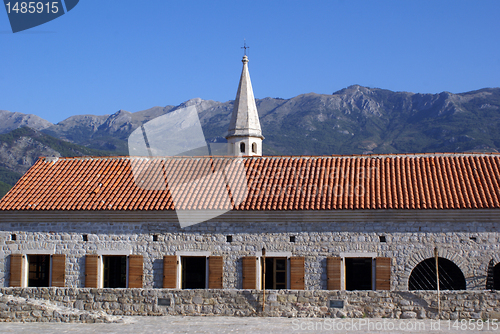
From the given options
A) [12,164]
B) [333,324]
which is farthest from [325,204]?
[12,164]

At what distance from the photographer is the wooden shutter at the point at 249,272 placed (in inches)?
710

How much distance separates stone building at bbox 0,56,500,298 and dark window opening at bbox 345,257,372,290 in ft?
0.12

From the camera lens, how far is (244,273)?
18047 mm

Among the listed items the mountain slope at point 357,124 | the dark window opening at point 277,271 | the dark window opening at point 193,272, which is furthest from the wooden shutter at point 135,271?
the mountain slope at point 357,124

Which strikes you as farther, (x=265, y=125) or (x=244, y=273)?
(x=265, y=125)

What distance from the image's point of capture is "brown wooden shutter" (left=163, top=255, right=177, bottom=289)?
1819cm

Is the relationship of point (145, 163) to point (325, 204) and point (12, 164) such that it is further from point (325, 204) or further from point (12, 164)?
point (12, 164)

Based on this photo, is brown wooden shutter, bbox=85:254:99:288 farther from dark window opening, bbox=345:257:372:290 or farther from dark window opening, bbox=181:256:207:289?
dark window opening, bbox=345:257:372:290

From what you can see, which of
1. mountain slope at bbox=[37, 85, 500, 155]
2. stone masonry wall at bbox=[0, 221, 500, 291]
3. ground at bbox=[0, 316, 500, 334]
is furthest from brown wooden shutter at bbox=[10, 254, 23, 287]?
mountain slope at bbox=[37, 85, 500, 155]

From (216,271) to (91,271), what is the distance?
15.4ft

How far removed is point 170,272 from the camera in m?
18.2

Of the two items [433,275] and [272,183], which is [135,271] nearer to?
[272,183]

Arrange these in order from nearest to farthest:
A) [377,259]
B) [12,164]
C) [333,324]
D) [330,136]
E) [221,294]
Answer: [333,324] < [221,294] < [377,259] < [12,164] < [330,136]

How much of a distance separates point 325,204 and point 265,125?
117184 mm
